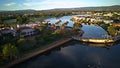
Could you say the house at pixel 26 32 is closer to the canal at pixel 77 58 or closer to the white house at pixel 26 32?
the white house at pixel 26 32

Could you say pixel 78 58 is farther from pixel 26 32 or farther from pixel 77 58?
pixel 26 32

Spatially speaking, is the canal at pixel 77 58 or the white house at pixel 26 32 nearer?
the canal at pixel 77 58

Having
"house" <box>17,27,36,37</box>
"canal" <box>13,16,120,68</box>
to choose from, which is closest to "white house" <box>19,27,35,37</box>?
"house" <box>17,27,36,37</box>

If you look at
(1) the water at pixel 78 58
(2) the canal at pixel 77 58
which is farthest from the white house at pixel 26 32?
(1) the water at pixel 78 58

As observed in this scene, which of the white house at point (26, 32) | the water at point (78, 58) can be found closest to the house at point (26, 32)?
the white house at point (26, 32)

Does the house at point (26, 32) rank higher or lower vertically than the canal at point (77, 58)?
higher

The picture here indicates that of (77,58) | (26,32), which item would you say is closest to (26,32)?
(26,32)

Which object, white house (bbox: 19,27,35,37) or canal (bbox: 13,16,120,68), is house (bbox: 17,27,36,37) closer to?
white house (bbox: 19,27,35,37)

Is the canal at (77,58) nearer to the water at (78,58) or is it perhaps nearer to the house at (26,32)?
the water at (78,58)

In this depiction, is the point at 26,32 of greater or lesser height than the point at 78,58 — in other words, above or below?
above

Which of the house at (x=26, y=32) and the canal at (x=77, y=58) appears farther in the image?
the house at (x=26, y=32)
